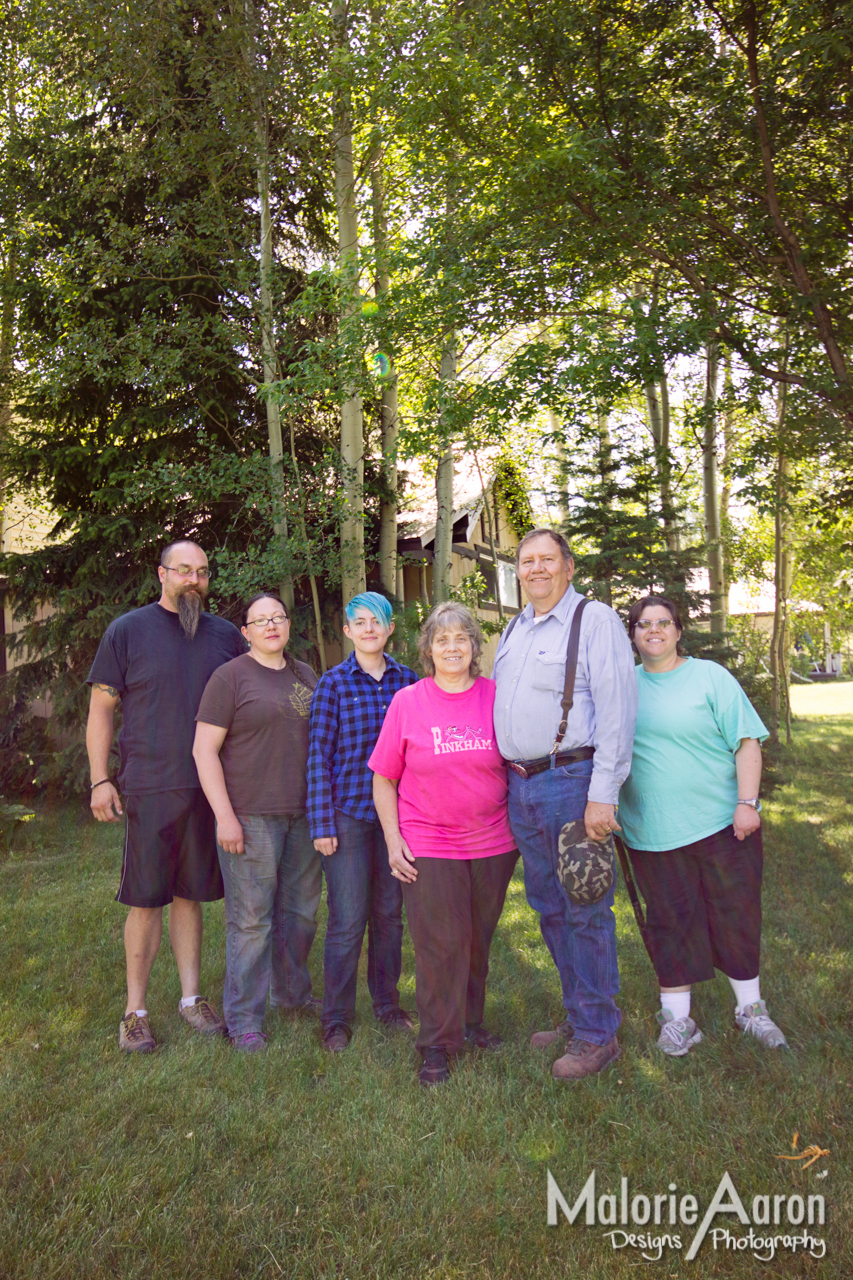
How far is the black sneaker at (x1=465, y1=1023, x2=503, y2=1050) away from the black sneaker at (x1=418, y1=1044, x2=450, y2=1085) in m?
0.31

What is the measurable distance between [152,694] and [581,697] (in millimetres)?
1982

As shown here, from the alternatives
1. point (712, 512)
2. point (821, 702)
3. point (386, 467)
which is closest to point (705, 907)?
point (386, 467)

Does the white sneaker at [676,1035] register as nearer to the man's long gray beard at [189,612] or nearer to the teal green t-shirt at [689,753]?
the teal green t-shirt at [689,753]

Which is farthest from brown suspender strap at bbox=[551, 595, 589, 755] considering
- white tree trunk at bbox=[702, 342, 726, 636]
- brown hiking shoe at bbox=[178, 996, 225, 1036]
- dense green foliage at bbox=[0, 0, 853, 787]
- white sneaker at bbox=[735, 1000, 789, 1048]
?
white tree trunk at bbox=[702, 342, 726, 636]

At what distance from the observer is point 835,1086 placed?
138 inches

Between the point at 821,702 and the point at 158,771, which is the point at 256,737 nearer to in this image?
the point at 158,771

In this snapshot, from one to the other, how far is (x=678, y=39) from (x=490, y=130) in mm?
1788

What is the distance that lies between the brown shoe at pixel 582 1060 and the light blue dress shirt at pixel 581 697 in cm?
107

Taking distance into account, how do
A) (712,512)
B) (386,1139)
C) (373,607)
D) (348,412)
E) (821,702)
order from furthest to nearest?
1. (821,702)
2. (712,512)
3. (348,412)
4. (373,607)
5. (386,1139)

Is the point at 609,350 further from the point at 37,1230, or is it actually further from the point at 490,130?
the point at 37,1230

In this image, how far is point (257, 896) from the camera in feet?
13.5

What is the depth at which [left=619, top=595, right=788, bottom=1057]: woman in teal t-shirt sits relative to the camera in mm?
3918

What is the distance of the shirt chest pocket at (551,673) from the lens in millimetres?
3654

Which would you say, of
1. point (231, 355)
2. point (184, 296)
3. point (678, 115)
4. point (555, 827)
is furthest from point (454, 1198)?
point (184, 296)
